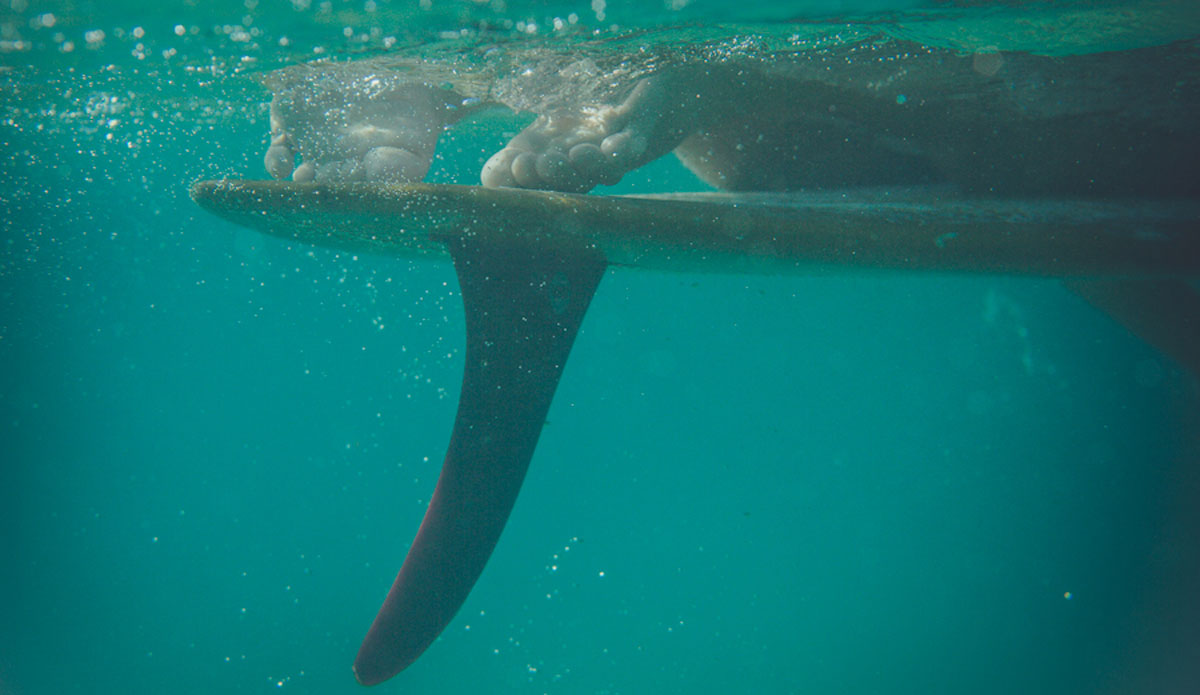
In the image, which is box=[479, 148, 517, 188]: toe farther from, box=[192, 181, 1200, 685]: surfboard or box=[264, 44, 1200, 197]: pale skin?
box=[192, 181, 1200, 685]: surfboard

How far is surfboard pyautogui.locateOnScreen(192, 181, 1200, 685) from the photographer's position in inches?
78.4

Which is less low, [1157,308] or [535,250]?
[535,250]

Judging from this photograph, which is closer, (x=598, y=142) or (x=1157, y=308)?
(x=598, y=142)

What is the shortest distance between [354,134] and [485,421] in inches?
84.8

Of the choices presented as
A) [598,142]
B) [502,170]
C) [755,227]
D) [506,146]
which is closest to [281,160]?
[506,146]

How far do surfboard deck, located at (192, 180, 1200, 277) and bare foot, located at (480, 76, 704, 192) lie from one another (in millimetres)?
444

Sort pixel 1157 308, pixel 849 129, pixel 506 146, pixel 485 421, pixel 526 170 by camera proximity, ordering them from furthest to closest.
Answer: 1. pixel 1157 308
2. pixel 849 129
3. pixel 506 146
4. pixel 526 170
5. pixel 485 421

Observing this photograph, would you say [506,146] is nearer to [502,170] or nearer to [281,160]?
[502,170]

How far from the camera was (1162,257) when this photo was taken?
9.58 feet

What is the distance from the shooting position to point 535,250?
93.5 inches

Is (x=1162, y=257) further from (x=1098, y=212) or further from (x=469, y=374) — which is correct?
(x=469, y=374)

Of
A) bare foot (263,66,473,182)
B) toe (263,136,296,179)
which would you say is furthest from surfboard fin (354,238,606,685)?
toe (263,136,296,179)

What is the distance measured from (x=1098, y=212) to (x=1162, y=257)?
438 mm

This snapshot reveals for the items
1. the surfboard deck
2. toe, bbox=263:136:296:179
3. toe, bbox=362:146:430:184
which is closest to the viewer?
the surfboard deck
